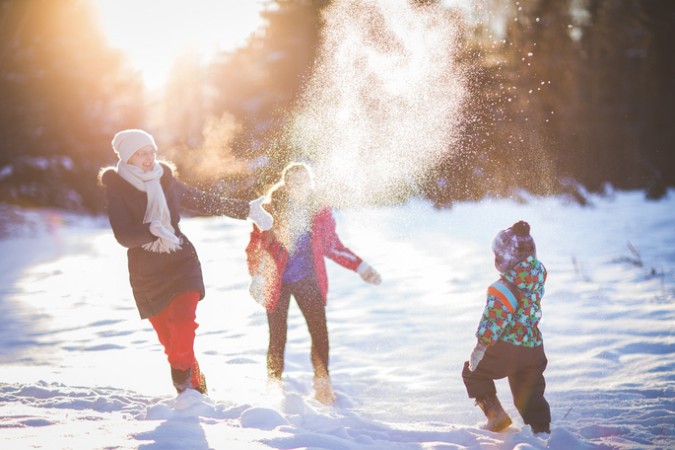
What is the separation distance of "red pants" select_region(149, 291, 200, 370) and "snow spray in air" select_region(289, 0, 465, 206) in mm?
8389

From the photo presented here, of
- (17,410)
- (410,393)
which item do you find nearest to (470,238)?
(410,393)

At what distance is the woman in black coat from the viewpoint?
408 centimetres

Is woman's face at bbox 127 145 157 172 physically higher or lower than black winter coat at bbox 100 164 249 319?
higher

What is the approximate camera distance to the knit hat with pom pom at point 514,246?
3652mm

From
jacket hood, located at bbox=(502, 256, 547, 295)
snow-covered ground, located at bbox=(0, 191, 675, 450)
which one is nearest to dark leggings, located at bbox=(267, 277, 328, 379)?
snow-covered ground, located at bbox=(0, 191, 675, 450)

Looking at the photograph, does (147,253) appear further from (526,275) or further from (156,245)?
(526,275)

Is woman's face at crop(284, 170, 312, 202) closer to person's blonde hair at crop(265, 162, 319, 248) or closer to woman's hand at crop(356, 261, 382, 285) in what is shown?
person's blonde hair at crop(265, 162, 319, 248)

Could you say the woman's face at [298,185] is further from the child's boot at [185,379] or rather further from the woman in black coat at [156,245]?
the child's boot at [185,379]

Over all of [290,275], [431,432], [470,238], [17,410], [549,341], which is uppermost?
[470,238]

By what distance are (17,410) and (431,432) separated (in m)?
2.56

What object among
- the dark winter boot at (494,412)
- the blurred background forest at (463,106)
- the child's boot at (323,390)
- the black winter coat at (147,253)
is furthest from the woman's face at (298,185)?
the blurred background forest at (463,106)

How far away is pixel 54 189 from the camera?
22.2 metres

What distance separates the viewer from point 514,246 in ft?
12.0

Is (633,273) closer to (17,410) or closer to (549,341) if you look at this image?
(549,341)
